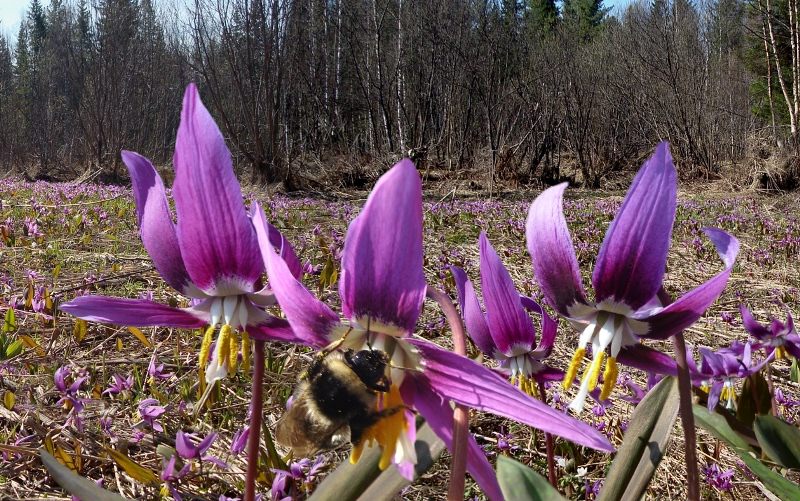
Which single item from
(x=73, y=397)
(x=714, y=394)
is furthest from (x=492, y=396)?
(x=73, y=397)

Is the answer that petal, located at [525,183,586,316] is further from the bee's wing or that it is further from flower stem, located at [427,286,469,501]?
the bee's wing

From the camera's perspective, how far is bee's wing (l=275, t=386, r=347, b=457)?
555 millimetres

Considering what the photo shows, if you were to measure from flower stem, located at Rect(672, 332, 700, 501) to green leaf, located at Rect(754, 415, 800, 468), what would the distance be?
37 centimetres

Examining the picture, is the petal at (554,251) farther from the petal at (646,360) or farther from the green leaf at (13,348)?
the green leaf at (13,348)

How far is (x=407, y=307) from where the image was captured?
0.52m

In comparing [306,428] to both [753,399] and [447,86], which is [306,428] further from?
[447,86]

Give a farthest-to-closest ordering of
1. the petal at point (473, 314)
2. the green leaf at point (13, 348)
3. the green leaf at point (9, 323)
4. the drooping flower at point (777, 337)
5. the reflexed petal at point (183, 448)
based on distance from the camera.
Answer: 1. the green leaf at point (9, 323)
2. the green leaf at point (13, 348)
3. the drooping flower at point (777, 337)
4. the reflexed petal at point (183, 448)
5. the petal at point (473, 314)

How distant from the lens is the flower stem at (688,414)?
689 millimetres

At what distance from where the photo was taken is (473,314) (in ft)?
2.74

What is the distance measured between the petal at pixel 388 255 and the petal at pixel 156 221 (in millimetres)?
209

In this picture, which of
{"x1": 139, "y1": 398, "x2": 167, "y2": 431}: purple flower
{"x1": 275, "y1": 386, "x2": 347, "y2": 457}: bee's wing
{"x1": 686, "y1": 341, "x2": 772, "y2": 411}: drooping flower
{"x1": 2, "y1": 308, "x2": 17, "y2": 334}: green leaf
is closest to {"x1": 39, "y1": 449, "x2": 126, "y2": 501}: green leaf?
{"x1": 275, "y1": 386, "x2": 347, "y2": 457}: bee's wing

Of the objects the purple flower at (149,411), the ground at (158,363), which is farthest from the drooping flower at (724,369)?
the purple flower at (149,411)

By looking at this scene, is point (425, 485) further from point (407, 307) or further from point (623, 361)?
point (407, 307)

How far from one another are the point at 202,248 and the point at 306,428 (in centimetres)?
20
